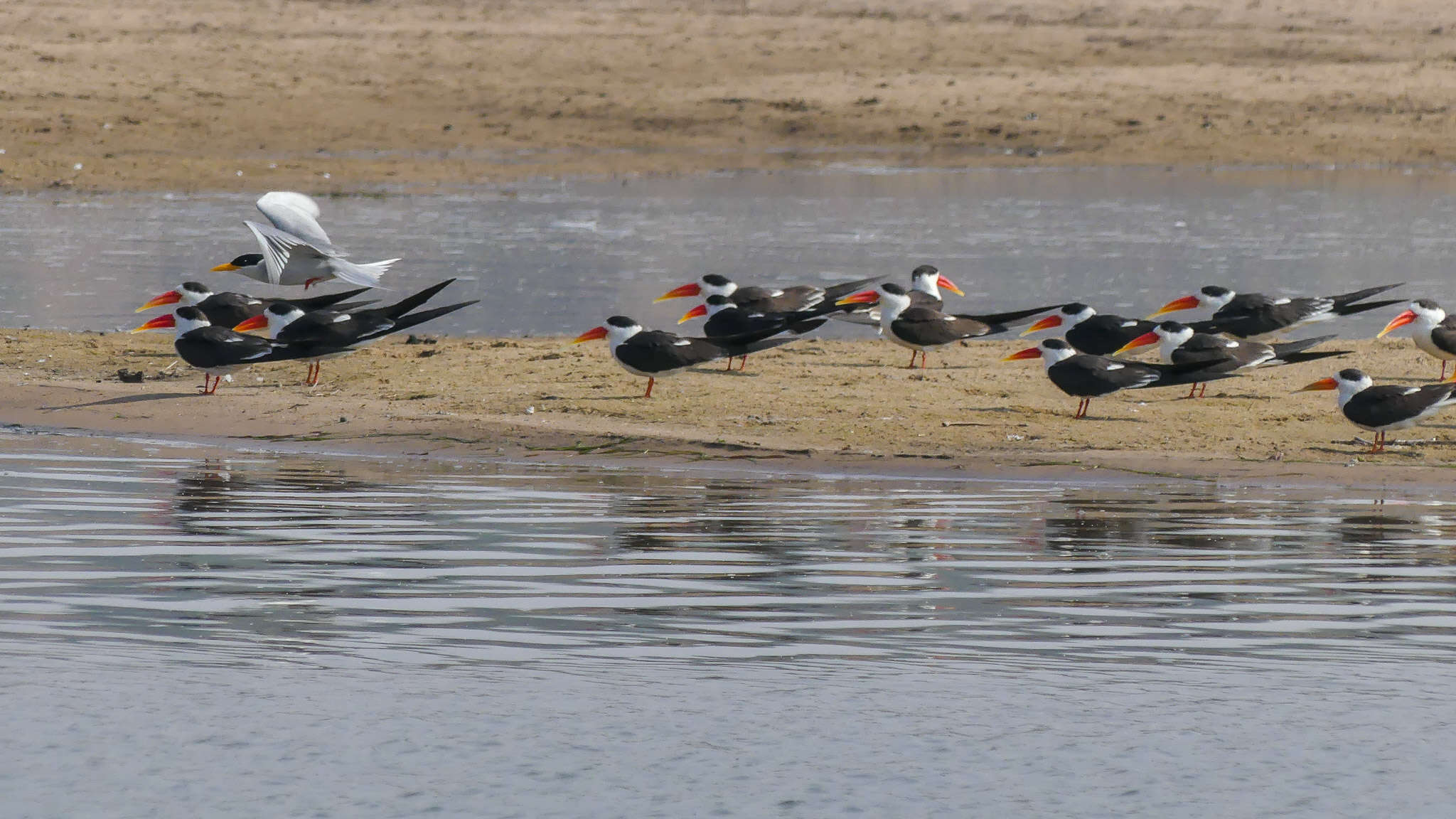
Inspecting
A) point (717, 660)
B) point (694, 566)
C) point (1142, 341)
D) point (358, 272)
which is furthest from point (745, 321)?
point (717, 660)

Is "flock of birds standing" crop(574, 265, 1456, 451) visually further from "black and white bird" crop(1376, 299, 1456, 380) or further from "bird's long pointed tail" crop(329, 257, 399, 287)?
"bird's long pointed tail" crop(329, 257, 399, 287)

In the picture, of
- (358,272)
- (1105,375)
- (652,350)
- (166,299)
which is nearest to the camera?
(1105,375)

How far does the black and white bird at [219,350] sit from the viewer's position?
12.5 metres

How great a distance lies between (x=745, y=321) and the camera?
44.7 feet

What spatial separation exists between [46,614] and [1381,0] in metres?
40.4

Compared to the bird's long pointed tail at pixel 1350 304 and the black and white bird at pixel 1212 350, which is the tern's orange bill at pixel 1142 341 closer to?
the black and white bird at pixel 1212 350

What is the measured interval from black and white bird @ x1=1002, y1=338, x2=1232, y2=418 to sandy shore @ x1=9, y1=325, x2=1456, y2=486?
7.7 inches

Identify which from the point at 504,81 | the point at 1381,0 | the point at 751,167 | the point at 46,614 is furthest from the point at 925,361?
the point at 1381,0

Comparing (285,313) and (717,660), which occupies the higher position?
(285,313)

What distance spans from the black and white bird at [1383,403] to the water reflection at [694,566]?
49.7 inches

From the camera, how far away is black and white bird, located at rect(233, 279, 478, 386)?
41.8 ft

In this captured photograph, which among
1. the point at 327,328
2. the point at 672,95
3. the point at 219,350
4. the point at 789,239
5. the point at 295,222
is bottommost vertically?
the point at 219,350

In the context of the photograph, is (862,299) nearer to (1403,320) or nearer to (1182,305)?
(1182,305)

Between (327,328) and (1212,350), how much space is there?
5869mm
